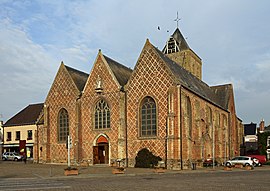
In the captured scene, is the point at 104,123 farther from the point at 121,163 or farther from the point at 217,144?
the point at 217,144

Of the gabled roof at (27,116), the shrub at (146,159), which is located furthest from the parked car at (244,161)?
the gabled roof at (27,116)

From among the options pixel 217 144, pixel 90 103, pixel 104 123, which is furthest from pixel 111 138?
pixel 217 144

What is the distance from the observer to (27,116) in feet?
216

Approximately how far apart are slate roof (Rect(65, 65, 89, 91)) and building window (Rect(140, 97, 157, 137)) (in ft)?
33.2

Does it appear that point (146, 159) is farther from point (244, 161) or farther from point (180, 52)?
point (180, 52)

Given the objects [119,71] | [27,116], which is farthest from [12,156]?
[119,71]

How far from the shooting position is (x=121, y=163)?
40.1 m

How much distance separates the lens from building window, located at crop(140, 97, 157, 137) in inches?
1549

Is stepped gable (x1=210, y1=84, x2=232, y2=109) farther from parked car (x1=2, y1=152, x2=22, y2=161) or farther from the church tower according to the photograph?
parked car (x1=2, y1=152, x2=22, y2=161)

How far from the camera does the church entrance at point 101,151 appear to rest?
42.5m

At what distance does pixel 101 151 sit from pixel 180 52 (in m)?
29.4

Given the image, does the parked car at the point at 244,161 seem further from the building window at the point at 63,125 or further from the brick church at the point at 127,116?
the building window at the point at 63,125

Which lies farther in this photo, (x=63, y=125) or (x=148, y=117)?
(x=63, y=125)

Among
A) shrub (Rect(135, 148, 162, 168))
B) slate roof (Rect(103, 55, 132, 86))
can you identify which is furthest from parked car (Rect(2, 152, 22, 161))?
shrub (Rect(135, 148, 162, 168))
